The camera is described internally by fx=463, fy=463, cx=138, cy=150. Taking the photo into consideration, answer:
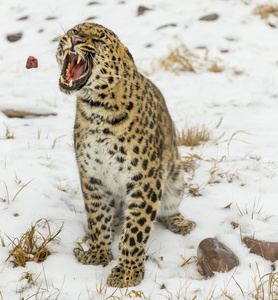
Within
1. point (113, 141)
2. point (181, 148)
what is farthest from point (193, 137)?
point (113, 141)

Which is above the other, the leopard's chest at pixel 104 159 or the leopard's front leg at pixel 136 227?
the leopard's chest at pixel 104 159

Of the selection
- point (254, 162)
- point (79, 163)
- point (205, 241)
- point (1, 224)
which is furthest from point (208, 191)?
point (1, 224)

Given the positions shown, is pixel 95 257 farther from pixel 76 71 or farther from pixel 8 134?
pixel 8 134

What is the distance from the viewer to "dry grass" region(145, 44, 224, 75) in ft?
29.9

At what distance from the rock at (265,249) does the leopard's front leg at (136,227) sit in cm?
86

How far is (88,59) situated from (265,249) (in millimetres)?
2033

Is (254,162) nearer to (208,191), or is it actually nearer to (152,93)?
(208,191)

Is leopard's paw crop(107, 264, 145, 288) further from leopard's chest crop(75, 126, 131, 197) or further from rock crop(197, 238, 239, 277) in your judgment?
leopard's chest crop(75, 126, 131, 197)

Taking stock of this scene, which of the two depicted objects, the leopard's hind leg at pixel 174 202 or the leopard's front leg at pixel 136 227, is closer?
the leopard's front leg at pixel 136 227

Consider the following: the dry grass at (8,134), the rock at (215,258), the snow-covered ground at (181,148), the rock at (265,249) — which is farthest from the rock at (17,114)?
the rock at (265,249)

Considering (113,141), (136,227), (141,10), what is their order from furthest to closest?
(141,10)
(136,227)
(113,141)

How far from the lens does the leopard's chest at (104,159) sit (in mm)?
3543

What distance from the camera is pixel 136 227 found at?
3.64 meters

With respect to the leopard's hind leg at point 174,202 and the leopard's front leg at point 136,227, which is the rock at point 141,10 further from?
the leopard's front leg at point 136,227
